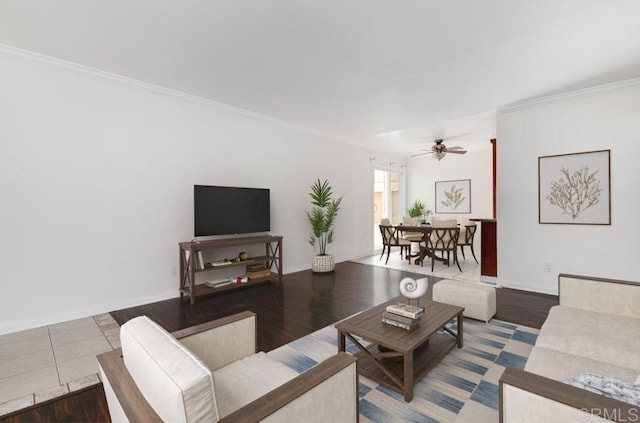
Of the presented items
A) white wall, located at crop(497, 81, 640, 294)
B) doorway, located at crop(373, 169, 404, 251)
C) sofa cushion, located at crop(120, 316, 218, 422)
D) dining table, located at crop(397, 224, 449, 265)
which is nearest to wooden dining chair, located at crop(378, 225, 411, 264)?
dining table, located at crop(397, 224, 449, 265)

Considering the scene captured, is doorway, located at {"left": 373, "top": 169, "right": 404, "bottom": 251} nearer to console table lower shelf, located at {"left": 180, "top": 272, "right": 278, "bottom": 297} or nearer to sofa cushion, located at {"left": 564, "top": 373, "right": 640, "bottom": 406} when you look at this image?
console table lower shelf, located at {"left": 180, "top": 272, "right": 278, "bottom": 297}

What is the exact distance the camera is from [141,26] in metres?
2.53

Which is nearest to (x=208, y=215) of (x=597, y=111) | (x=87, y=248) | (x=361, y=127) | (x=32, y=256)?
(x=87, y=248)

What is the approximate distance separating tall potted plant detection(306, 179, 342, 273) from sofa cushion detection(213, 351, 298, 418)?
3846 millimetres

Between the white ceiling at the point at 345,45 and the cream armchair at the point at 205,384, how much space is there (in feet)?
7.69

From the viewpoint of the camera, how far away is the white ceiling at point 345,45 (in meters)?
2.31

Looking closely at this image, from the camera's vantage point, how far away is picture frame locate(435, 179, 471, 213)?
25.8 ft

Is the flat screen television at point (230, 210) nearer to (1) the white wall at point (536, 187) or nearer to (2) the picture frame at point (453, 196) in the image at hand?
(1) the white wall at point (536, 187)

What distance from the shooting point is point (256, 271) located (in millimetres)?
4617

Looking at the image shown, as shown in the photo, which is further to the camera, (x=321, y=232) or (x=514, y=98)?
(x=321, y=232)

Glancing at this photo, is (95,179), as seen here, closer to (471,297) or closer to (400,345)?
(400,345)

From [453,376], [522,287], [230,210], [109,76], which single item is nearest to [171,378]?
[453,376]

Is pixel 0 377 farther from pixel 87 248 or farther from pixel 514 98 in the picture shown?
pixel 514 98

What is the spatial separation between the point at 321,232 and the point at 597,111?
4268 millimetres
